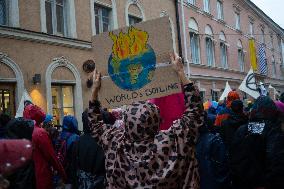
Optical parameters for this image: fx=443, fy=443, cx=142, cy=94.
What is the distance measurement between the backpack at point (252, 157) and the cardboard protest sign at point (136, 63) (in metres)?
1.30

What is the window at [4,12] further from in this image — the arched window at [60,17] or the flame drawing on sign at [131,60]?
the flame drawing on sign at [131,60]

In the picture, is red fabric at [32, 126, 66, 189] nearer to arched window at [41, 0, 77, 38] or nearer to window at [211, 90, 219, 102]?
arched window at [41, 0, 77, 38]

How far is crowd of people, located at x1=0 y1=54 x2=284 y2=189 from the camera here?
2.86 metres

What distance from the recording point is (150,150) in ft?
9.41

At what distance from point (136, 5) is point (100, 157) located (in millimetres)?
12693

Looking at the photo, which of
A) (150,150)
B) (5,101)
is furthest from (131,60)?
(5,101)

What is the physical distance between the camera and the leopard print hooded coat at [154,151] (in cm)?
286

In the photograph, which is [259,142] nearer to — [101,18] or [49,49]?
[49,49]

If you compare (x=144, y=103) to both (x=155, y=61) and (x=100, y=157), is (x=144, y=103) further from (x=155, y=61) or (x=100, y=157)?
(x=100, y=157)

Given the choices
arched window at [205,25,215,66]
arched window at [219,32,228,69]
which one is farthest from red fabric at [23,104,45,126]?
arched window at [219,32,228,69]

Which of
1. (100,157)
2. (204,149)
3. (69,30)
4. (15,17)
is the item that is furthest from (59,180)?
(69,30)

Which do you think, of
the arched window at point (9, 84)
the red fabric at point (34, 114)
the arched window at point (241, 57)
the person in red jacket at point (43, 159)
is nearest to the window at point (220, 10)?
the arched window at point (241, 57)

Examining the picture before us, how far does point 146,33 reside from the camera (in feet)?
11.8

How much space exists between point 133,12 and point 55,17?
4.51 meters
